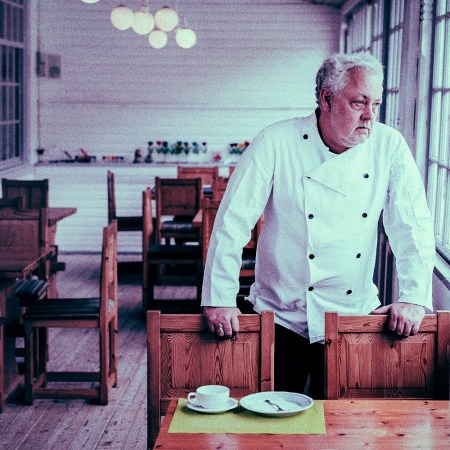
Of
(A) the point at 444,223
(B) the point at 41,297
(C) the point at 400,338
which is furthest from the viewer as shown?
(B) the point at 41,297

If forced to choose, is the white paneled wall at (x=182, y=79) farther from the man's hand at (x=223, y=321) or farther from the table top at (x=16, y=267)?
the man's hand at (x=223, y=321)

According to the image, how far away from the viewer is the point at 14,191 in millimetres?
7117

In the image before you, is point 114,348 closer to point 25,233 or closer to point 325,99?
Result: point 25,233

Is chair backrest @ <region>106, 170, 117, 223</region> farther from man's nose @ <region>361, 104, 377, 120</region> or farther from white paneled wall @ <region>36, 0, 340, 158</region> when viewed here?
man's nose @ <region>361, 104, 377, 120</region>

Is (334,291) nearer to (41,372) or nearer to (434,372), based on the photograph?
(434,372)

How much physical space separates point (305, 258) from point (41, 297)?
10.4ft

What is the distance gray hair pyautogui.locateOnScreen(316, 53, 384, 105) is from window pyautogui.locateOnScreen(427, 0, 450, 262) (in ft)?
6.08

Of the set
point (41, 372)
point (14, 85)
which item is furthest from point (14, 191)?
point (14, 85)

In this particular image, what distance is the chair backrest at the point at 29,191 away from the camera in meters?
7.07

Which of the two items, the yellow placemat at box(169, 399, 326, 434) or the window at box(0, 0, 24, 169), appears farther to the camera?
the window at box(0, 0, 24, 169)

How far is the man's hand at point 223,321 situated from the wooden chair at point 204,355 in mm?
23

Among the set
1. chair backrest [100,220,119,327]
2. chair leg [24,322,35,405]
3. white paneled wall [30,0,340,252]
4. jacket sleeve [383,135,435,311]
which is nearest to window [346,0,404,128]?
chair backrest [100,220,119,327]

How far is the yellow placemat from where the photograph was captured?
2.26 m

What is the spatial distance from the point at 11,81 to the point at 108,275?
551 centimetres
